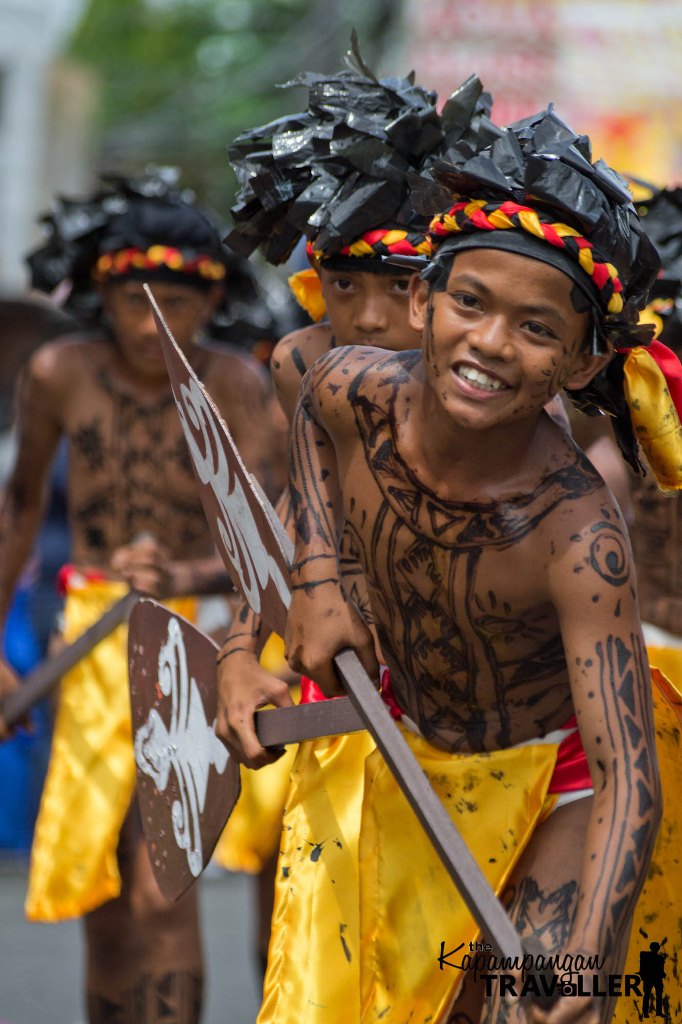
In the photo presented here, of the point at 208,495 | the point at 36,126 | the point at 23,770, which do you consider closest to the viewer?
the point at 208,495

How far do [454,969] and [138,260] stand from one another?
2895 mm

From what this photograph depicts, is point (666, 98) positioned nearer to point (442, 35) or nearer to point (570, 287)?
point (442, 35)

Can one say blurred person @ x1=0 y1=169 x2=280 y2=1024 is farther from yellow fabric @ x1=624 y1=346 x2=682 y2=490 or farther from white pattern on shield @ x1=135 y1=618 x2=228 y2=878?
yellow fabric @ x1=624 y1=346 x2=682 y2=490

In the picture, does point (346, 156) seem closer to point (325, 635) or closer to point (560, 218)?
point (560, 218)

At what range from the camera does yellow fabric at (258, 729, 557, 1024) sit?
3.07 m

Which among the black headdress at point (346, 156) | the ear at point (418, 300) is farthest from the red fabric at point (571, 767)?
the black headdress at point (346, 156)

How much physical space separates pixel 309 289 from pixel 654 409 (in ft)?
4.58

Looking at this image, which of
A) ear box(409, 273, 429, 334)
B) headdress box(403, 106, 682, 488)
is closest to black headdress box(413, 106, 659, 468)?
headdress box(403, 106, 682, 488)

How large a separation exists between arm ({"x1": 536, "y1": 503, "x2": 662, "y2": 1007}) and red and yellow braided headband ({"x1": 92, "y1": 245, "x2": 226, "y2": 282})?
2739 millimetres

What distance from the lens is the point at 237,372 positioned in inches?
209

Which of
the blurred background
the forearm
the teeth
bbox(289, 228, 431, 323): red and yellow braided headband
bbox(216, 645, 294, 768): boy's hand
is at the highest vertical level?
the blurred background

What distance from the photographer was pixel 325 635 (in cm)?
292

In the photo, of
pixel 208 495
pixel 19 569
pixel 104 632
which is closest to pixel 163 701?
pixel 208 495

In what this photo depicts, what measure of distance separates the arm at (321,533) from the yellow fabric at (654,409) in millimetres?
499
